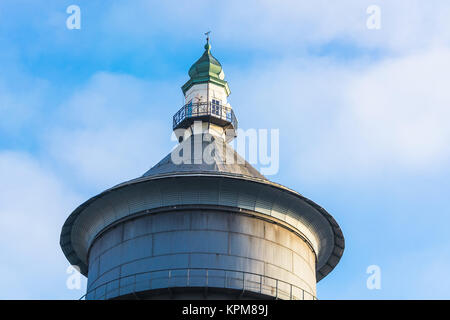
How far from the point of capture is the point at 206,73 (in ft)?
121

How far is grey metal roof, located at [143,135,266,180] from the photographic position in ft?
101

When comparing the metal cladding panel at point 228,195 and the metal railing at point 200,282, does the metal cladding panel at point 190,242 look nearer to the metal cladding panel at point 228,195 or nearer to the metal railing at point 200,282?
the metal railing at point 200,282

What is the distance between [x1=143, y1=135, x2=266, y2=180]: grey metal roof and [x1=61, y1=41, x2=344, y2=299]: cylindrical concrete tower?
5cm

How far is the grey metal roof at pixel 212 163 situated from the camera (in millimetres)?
30891

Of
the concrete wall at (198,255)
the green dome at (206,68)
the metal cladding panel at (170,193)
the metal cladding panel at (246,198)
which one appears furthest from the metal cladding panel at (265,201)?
the green dome at (206,68)

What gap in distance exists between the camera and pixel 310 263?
31.2 meters

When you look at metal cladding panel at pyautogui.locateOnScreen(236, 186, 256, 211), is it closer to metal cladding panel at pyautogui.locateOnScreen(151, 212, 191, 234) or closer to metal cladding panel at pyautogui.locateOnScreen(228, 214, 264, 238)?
metal cladding panel at pyautogui.locateOnScreen(228, 214, 264, 238)

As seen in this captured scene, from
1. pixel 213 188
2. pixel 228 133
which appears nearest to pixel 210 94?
pixel 228 133

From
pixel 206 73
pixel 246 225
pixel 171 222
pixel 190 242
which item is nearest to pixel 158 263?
pixel 190 242

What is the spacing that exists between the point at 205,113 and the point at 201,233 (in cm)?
776

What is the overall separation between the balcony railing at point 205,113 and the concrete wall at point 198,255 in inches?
263

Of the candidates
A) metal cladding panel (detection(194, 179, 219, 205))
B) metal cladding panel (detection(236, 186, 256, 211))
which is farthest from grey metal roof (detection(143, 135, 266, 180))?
metal cladding panel (detection(236, 186, 256, 211))
